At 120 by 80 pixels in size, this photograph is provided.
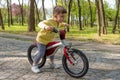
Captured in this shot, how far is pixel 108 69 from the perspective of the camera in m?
7.26

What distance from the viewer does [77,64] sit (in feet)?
19.8

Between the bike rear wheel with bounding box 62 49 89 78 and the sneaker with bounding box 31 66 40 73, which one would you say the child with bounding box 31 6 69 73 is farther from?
the bike rear wheel with bounding box 62 49 89 78

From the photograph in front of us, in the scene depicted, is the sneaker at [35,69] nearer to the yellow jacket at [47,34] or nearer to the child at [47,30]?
the child at [47,30]

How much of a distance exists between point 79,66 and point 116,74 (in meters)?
1.19

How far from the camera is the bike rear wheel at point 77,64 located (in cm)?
583

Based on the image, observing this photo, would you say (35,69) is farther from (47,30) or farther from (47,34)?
(47,30)

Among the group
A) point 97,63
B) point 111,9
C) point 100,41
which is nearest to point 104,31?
point 100,41

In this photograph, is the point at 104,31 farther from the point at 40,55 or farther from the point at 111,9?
the point at 111,9

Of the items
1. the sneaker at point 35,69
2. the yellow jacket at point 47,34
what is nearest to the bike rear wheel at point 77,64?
the yellow jacket at point 47,34

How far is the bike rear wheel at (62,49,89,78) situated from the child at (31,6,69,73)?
0.63 m

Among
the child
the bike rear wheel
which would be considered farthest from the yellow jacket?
the bike rear wheel

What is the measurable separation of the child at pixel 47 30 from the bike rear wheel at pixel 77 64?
24.7 inches

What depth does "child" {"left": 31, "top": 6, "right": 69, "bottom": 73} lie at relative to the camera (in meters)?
6.03

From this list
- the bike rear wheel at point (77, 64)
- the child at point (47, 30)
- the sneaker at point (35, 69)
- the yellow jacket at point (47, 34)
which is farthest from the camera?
the sneaker at point (35, 69)
